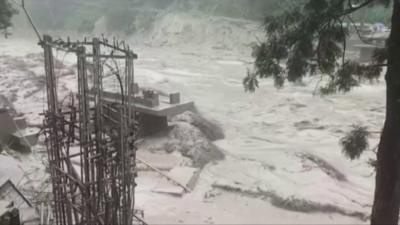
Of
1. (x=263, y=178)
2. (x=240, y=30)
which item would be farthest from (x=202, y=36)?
(x=263, y=178)

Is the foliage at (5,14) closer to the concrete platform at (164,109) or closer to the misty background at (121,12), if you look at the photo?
the concrete platform at (164,109)

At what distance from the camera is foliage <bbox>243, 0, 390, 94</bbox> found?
16.6 feet

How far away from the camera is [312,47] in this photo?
17.1 feet

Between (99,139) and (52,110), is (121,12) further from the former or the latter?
(99,139)

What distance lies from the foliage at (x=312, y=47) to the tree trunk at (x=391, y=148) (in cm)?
48

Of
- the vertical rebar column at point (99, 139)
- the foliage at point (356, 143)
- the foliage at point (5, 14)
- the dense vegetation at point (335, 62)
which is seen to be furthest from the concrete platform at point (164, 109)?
the vertical rebar column at point (99, 139)

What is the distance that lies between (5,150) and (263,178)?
537cm

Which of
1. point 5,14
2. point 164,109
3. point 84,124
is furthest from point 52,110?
point 164,109

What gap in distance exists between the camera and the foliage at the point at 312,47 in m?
5.06

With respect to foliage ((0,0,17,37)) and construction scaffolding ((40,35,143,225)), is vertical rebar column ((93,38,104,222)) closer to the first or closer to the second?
construction scaffolding ((40,35,143,225))

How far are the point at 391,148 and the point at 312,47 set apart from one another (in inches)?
58.1

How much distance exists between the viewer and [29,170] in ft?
26.1

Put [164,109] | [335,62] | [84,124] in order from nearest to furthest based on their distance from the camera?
[84,124] → [335,62] → [164,109]

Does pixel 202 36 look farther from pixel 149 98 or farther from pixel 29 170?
pixel 29 170
